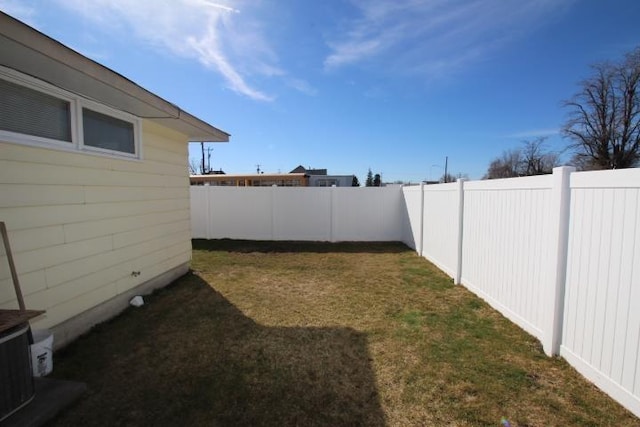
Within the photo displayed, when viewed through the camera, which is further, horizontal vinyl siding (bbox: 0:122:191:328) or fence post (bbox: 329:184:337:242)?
fence post (bbox: 329:184:337:242)

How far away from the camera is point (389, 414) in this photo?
217 centimetres

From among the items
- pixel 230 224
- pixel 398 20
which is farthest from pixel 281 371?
pixel 230 224

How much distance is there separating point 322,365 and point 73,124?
366 centimetres

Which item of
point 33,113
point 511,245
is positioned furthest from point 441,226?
point 33,113

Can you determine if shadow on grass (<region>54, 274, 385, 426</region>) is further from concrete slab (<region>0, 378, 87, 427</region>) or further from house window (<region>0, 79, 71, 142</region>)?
house window (<region>0, 79, 71, 142</region>)

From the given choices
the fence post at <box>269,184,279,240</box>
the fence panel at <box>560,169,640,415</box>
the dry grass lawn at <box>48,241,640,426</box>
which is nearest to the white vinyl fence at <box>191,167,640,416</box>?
the fence panel at <box>560,169,640,415</box>

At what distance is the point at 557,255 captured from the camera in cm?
277

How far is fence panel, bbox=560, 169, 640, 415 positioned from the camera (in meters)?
2.05

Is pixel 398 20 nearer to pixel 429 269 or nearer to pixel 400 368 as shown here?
pixel 429 269

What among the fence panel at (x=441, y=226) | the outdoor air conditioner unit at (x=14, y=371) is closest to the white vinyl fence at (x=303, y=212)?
the fence panel at (x=441, y=226)

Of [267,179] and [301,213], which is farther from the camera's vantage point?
[267,179]

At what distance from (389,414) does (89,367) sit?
8.89ft

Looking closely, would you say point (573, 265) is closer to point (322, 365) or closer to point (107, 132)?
point (322, 365)

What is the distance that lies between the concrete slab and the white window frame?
80.9 inches
